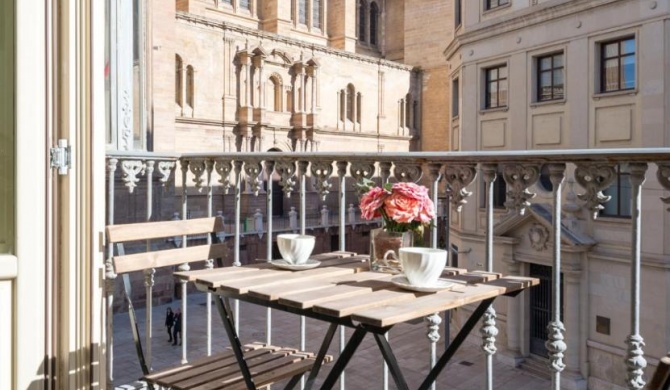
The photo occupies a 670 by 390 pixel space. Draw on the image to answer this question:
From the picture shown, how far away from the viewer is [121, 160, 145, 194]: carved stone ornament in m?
4.84

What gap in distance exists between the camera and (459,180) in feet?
11.7

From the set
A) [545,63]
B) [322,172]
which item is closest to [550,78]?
[545,63]

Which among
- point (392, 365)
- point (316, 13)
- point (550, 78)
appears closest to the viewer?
point (392, 365)

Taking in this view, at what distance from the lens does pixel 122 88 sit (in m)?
8.31

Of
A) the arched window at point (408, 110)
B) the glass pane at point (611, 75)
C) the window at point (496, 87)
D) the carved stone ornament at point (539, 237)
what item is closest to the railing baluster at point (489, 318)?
the carved stone ornament at point (539, 237)

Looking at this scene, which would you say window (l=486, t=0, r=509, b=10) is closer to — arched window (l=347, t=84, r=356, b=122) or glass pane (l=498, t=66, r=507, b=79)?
glass pane (l=498, t=66, r=507, b=79)

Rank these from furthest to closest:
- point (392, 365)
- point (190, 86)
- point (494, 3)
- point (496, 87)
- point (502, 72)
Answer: point (190, 86), point (496, 87), point (494, 3), point (502, 72), point (392, 365)

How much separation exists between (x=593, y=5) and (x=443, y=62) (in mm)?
25043

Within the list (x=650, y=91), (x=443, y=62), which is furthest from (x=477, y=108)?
(x=443, y=62)

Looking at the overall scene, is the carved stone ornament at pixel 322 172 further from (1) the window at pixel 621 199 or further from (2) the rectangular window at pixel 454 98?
(2) the rectangular window at pixel 454 98

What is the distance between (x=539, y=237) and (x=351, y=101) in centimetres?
2241

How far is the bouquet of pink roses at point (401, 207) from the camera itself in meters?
2.91

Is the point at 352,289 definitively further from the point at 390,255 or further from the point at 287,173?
the point at 287,173

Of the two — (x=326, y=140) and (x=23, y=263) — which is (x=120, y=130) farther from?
(x=326, y=140)
